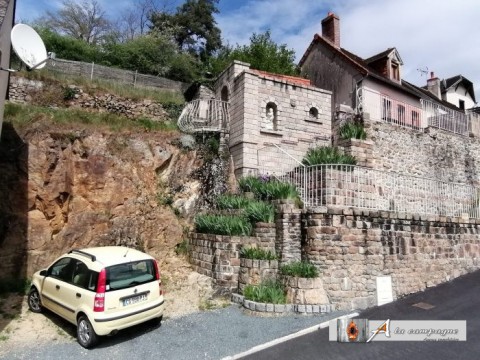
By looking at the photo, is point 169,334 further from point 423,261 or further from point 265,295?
point 423,261

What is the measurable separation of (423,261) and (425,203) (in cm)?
202

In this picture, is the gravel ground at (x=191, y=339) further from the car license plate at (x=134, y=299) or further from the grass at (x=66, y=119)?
the grass at (x=66, y=119)

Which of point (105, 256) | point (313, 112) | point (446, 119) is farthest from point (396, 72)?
point (105, 256)

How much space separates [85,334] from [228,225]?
4.21m

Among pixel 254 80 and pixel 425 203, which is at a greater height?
pixel 254 80

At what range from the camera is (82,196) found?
380 inches

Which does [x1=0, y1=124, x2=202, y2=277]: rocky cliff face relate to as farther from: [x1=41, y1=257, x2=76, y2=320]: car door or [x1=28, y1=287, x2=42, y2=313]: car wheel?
[x1=41, y1=257, x2=76, y2=320]: car door

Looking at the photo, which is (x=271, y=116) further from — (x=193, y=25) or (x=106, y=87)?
(x=193, y=25)

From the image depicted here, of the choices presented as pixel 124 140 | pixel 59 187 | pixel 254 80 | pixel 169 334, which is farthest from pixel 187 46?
pixel 169 334

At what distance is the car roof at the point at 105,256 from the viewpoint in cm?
636

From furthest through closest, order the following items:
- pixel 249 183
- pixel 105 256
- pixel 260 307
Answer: pixel 249 183 → pixel 260 307 → pixel 105 256

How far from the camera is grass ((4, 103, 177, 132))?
397 inches

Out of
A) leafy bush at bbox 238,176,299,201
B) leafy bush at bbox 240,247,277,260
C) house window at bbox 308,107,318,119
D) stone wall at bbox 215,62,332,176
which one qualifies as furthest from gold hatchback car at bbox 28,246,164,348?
house window at bbox 308,107,318,119

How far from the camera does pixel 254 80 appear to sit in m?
12.8
